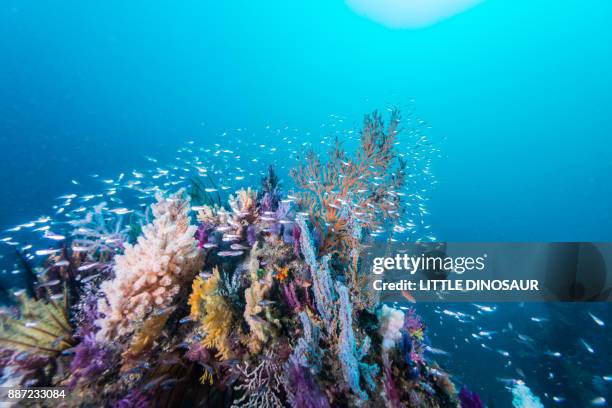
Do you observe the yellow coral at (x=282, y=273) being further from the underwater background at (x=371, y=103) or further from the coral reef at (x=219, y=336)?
the underwater background at (x=371, y=103)

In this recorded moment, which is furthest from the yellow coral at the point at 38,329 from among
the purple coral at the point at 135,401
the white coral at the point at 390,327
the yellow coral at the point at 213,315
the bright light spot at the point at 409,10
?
the bright light spot at the point at 409,10

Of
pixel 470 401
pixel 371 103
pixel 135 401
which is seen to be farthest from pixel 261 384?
pixel 371 103

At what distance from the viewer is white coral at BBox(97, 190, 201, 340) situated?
3631 mm

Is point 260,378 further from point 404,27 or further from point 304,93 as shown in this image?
point 404,27

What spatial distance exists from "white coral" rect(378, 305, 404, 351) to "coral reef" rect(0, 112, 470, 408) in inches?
0.6

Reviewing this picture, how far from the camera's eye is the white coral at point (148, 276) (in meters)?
3.63

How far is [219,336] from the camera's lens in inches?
139

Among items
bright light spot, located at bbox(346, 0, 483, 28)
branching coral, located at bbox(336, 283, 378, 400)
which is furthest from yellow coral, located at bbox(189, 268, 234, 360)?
bright light spot, located at bbox(346, 0, 483, 28)

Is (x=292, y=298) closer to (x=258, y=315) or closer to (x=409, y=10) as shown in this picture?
(x=258, y=315)

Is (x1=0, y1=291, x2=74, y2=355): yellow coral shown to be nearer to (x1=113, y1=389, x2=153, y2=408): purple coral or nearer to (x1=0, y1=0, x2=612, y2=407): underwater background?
(x1=113, y1=389, x2=153, y2=408): purple coral

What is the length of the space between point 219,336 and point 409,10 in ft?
601

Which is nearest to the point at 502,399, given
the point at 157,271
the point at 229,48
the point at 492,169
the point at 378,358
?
the point at 378,358

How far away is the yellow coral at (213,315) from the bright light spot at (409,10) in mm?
175591

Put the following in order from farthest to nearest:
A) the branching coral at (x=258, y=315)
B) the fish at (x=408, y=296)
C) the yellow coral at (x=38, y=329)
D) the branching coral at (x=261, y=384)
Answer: the fish at (x=408, y=296) < the branching coral at (x=258, y=315) < the yellow coral at (x=38, y=329) < the branching coral at (x=261, y=384)
